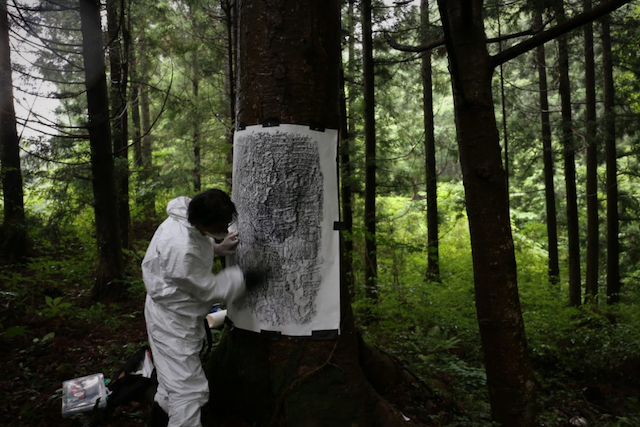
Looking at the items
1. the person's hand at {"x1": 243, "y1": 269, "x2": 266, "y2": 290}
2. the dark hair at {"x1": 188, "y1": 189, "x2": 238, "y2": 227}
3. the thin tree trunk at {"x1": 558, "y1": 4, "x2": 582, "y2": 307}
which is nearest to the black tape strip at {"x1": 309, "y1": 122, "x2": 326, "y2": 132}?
the dark hair at {"x1": 188, "y1": 189, "x2": 238, "y2": 227}

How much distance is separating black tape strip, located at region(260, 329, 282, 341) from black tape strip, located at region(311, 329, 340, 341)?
237 millimetres

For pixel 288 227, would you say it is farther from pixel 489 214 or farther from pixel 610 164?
pixel 610 164

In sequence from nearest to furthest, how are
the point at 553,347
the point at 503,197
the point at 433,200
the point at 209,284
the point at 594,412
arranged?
the point at 209,284, the point at 503,197, the point at 594,412, the point at 553,347, the point at 433,200

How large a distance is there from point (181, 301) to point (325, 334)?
3.33ft

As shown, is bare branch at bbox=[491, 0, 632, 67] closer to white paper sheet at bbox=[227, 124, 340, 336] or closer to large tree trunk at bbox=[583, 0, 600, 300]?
white paper sheet at bbox=[227, 124, 340, 336]

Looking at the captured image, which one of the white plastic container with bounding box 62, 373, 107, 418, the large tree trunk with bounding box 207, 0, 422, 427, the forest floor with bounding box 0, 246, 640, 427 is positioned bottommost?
the forest floor with bounding box 0, 246, 640, 427

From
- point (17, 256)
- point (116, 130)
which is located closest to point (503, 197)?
point (116, 130)

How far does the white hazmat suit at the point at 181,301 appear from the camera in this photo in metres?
2.87

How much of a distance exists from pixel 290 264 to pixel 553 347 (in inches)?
210

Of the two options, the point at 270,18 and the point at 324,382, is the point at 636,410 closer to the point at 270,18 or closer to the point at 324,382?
the point at 324,382

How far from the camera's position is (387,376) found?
11.8 feet

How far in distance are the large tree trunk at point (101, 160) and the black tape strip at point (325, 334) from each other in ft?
19.4

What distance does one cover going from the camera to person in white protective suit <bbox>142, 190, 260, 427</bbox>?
2877 millimetres

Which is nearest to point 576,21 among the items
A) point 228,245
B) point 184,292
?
point 228,245
